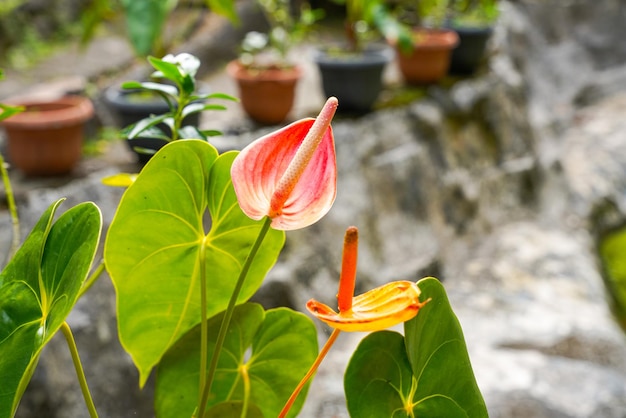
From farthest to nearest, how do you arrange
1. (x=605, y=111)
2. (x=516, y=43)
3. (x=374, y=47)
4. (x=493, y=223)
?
1. (x=605, y=111)
2. (x=516, y=43)
3. (x=493, y=223)
4. (x=374, y=47)

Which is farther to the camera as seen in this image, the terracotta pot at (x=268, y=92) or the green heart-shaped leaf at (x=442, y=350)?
the terracotta pot at (x=268, y=92)

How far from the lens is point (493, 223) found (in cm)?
281

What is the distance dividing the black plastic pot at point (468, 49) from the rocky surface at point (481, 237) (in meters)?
0.11

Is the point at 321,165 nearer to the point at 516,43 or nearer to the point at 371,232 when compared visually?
the point at 371,232

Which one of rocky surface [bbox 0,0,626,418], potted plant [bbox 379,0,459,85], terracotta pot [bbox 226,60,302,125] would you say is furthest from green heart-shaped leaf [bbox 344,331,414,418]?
potted plant [bbox 379,0,459,85]

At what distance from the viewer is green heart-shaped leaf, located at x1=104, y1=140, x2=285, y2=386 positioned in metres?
0.67

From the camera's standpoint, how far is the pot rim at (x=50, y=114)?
157cm

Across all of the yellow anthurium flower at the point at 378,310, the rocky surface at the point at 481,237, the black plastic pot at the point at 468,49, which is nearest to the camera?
the yellow anthurium flower at the point at 378,310

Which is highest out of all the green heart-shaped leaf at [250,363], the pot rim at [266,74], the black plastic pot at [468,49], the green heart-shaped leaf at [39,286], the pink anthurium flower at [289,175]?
the pink anthurium flower at [289,175]

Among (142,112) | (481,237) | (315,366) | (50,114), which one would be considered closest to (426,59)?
(481,237)

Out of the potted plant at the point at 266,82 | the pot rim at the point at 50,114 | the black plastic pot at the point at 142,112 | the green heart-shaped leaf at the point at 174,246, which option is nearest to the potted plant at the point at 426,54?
the potted plant at the point at 266,82

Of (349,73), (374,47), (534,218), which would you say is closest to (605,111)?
(534,218)

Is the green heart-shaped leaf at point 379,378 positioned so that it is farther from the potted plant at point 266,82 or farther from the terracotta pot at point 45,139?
the potted plant at point 266,82

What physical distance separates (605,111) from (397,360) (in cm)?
382
